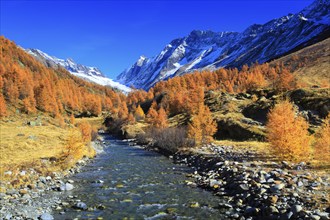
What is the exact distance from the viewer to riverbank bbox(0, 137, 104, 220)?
23141mm

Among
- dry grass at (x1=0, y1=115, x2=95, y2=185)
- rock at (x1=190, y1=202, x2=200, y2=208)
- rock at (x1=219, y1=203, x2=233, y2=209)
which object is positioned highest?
dry grass at (x1=0, y1=115, x2=95, y2=185)

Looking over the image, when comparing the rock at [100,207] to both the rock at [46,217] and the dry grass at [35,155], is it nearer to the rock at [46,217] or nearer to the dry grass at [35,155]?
the rock at [46,217]

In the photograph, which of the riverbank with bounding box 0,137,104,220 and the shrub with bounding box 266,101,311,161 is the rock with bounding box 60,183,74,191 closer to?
the riverbank with bounding box 0,137,104,220

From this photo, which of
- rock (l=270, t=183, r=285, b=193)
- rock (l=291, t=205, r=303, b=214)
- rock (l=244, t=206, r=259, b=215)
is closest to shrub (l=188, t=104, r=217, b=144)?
rock (l=270, t=183, r=285, b=193)

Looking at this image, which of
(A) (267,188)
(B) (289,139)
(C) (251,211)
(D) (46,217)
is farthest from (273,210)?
(D) (46,217)

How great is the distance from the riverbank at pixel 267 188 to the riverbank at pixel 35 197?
44.2ft

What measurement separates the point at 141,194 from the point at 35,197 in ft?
31.5

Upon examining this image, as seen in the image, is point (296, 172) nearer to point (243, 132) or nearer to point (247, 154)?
point (247, 154)

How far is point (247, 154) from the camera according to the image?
4391cm

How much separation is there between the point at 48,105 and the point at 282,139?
440ft

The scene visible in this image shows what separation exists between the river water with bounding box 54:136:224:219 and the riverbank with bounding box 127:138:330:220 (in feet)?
5.17

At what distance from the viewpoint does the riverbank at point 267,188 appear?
66.5 feet

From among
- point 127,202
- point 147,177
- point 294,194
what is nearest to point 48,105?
point 147,177

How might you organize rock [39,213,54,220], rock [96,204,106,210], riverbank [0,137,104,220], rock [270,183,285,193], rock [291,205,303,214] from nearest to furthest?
rock [291,205,303,214], rock [39,213,54,220], riverbank [0,137,104,220], rock [270,183,285,193], rock [96,204,106,210]
